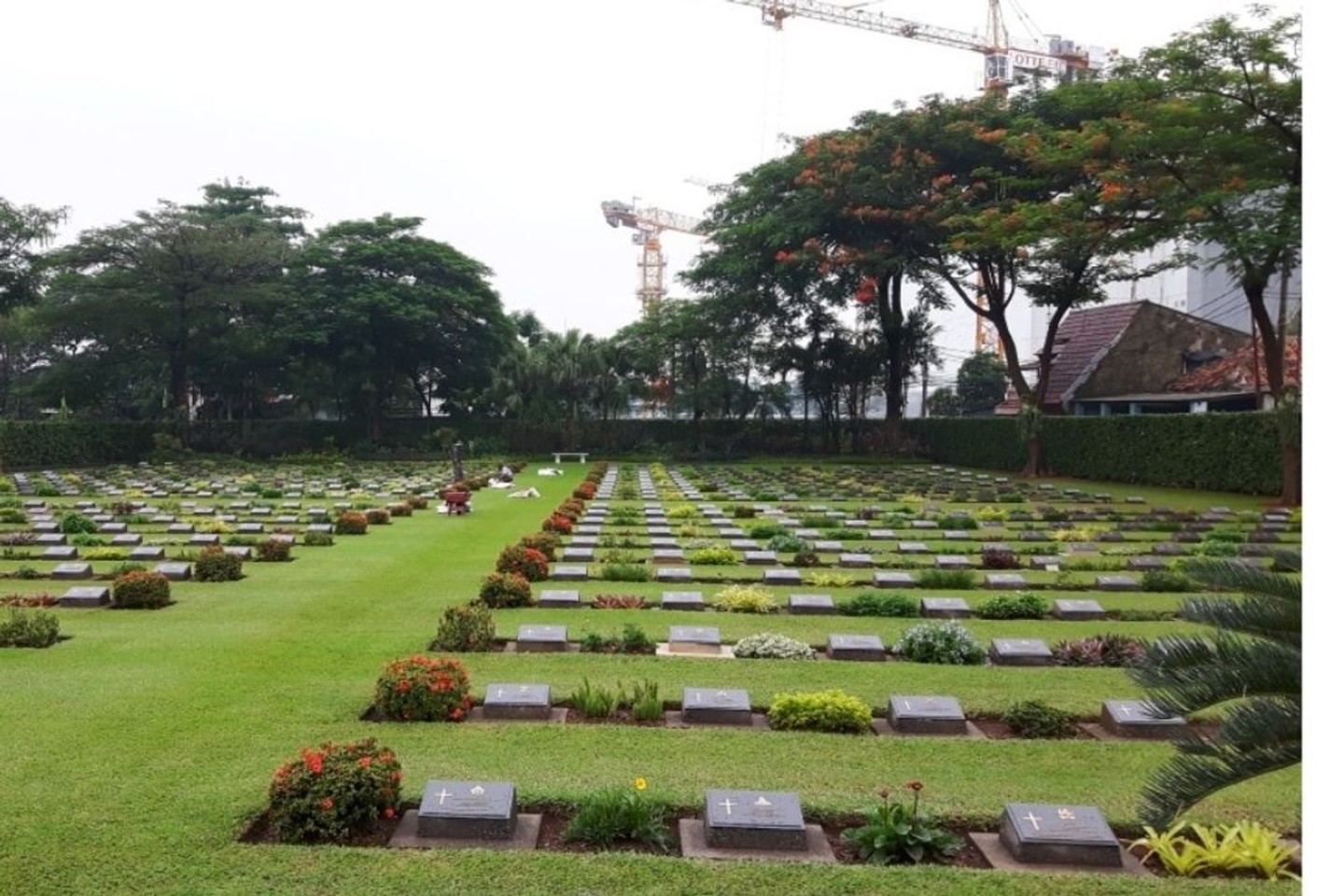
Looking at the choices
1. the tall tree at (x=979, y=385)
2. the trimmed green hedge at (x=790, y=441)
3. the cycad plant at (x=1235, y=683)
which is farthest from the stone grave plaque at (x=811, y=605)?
the tall tree at (x=979, y=385)

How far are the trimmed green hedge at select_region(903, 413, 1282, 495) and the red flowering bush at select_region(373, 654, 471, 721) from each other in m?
21.7

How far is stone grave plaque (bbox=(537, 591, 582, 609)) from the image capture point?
11.3 metres

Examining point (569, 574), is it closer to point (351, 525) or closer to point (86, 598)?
point (86, 598)

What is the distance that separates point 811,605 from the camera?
11211 millimetres

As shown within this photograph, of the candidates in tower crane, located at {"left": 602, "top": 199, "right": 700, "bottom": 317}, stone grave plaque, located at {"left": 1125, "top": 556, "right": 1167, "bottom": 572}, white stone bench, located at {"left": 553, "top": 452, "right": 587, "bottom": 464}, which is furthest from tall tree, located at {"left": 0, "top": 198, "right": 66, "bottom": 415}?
tower crane, located at {"left": 602, "top": 199, "right": 700, "bottom": 317}

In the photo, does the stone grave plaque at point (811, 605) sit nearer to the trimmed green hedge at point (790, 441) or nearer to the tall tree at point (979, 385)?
the trimmed green hedge at point (790, 441)

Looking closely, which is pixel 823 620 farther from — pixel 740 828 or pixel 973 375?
pixel 973 375

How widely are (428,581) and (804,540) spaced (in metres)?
6.60

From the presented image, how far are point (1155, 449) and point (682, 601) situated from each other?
22107 millimetres

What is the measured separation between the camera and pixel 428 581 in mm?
12734

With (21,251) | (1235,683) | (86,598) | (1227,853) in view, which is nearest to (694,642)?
(1227,853)

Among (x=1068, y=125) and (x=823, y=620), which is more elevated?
(x=1068, y=125)

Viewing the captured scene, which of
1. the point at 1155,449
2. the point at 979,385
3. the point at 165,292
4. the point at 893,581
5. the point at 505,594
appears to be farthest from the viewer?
the point at 979,385

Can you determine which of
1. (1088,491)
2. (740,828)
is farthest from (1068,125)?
(740,828)
